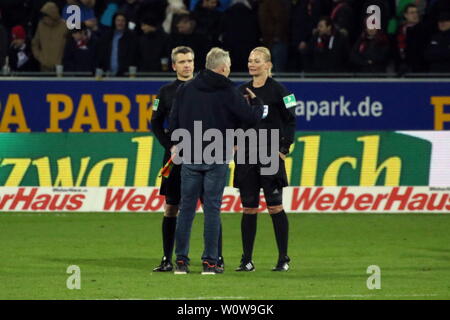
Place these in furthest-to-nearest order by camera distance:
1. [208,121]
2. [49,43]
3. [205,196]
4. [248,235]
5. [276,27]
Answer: [49,43] < [276,27] < [248,235] < [205,196] < [208,121]

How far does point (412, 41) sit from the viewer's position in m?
22.3

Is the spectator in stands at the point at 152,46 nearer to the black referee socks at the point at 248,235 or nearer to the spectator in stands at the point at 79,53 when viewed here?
the spectator in stands at the point at 79,53

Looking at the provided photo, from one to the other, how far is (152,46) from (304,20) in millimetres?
2586

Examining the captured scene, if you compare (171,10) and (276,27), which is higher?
(171,10)

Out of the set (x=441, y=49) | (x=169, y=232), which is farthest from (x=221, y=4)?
(x=169, y=232)

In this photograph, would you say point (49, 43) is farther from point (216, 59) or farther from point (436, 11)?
point (216, 59)

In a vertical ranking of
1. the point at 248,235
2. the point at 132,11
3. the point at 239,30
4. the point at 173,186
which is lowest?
the point at 248,235

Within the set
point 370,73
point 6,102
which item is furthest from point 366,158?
point 6,102

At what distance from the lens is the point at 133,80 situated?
22.2m

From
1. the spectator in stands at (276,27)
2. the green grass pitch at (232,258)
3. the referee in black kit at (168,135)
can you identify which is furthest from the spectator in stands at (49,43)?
the referee in black kit at (168,135)

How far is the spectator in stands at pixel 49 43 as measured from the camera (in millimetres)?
22844

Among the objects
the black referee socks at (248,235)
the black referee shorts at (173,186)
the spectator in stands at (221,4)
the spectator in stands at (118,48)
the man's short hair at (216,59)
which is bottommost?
the black referee socks at (248,235)

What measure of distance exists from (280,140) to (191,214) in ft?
3.98

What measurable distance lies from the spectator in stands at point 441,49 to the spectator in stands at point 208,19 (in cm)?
352
